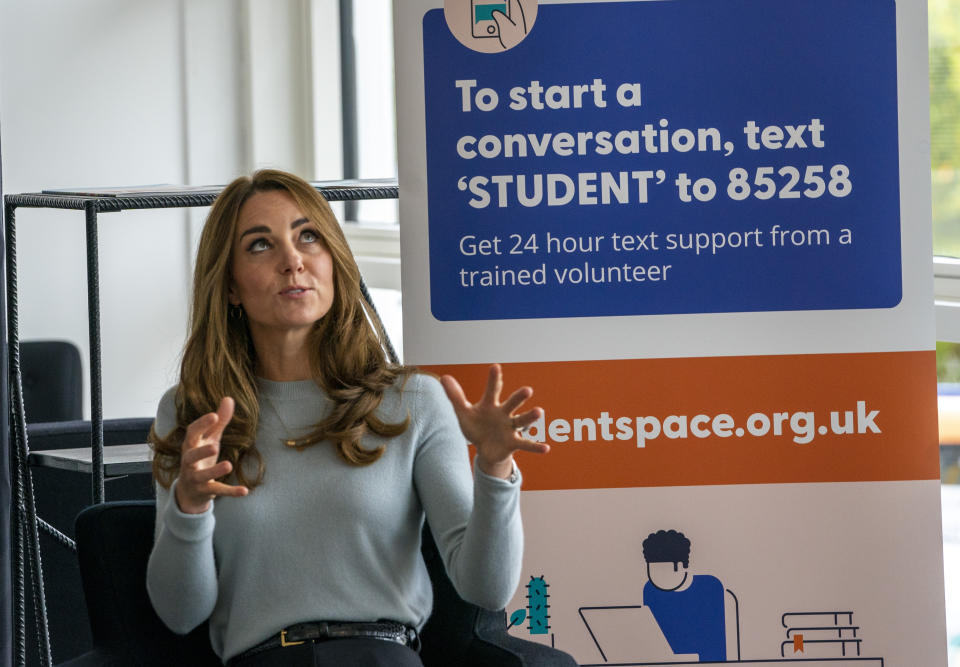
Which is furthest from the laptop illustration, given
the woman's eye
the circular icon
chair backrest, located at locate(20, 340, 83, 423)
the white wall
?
the white wall

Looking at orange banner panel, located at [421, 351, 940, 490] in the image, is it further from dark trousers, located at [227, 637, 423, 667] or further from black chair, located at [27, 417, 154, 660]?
black chair, located at [27, 417, 154, 660]

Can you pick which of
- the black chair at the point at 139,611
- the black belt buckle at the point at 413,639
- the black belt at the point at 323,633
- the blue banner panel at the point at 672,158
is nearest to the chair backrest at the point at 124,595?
the black chair at the point at 139,611

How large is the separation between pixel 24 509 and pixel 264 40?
90.7 inches

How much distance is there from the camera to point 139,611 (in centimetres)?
201

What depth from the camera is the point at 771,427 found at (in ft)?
7.29

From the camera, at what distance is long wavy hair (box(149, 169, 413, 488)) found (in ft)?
6.26

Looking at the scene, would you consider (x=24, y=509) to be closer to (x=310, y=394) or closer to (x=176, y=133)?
(x=310, y=394)

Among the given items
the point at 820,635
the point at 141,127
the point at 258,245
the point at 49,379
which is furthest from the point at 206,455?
the point at 141,127

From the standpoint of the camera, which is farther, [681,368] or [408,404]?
[681,368]

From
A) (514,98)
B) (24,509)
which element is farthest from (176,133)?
(514,98)

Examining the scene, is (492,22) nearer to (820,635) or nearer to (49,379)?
(820,635)

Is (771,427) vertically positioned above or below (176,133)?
below

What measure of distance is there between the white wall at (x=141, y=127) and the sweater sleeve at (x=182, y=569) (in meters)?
2.42

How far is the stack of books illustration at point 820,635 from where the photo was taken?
2.22 m
